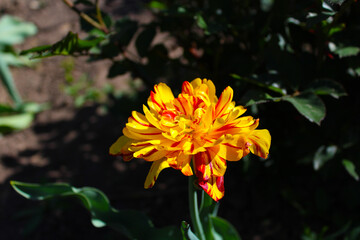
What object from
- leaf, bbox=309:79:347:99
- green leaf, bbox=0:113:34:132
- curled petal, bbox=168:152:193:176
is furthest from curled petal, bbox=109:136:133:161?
green leaf, bbox=0:113:34:132

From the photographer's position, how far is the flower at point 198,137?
0.73 meters

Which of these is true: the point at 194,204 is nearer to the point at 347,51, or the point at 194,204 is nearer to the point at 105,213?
the point at 105,213

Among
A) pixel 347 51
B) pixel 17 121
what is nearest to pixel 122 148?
pixel 347 51

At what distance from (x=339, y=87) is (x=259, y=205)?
2.88ft

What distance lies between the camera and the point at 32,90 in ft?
8.52

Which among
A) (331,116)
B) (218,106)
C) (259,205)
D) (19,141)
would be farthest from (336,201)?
(19,141)

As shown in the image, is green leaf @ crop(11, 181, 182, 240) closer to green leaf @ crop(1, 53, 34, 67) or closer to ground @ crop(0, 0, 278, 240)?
ground @ crop(0, 0, 278, 240)

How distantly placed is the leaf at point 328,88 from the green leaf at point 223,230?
1.46ft

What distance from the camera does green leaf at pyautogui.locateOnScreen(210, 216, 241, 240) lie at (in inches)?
40.1

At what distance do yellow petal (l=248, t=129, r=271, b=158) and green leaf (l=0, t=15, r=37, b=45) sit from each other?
237 cm

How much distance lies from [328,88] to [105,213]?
2.44ft

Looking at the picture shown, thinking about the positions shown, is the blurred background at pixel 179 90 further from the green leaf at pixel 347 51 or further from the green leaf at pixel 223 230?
the green leaf at pixel 223 230

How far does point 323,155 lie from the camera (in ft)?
3.86

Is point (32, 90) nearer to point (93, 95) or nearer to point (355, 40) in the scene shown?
point (93, 95)
